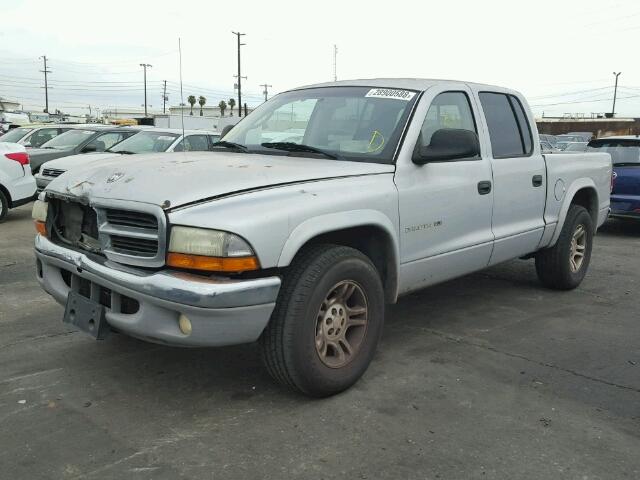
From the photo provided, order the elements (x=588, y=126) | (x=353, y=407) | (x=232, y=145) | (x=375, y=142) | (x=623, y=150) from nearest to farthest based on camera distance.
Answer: (x=353, y=407), (x=375, y=142), (x=232, y=145), (x=623, y=150), (x=588, y=126)

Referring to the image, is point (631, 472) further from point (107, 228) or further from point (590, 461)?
point (107, 228)

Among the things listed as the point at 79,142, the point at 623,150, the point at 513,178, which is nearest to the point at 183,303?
the point at 513,178

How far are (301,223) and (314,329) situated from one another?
567 millimetres

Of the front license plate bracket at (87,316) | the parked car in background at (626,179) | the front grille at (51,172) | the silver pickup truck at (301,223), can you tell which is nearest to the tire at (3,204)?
the front grille at (51,172)

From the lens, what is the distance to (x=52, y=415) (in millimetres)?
3215

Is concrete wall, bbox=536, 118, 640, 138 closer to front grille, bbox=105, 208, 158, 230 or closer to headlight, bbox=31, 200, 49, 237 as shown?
headlight, bbox=31, 200, 49, 237

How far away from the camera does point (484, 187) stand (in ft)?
14.6

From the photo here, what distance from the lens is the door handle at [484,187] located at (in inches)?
174

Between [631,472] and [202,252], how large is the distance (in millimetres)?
2198

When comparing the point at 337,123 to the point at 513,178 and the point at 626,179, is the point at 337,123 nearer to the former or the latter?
Answer: the point at 513,178

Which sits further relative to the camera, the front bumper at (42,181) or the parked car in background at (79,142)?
the parked car in background at (79,142)

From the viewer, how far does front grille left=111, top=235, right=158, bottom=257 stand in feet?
10.0

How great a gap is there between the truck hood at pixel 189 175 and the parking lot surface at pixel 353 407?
1.14 meters

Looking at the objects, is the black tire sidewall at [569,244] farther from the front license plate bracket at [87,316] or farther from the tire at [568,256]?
the front license plate bracket at [87,316]
